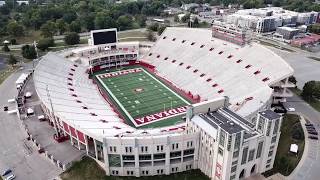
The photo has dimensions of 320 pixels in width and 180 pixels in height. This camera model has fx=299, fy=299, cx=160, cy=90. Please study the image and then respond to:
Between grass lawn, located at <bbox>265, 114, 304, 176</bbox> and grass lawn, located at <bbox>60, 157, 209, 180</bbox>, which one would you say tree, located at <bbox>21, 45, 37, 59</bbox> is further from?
grass lawn, located at <bbox>265, 114, 304, 176</bbox>

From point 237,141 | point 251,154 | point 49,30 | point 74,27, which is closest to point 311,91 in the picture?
point 251,154

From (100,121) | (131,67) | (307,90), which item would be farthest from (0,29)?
(307,90)

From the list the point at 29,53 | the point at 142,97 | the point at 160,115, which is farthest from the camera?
the point at 29,53

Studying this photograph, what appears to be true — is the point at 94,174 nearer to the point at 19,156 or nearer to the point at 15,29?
the point at 19,156

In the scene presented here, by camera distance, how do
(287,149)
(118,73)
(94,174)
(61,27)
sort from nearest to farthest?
1. (94,174)
2. (287,149)
3. (118,73)
4. (61,27)

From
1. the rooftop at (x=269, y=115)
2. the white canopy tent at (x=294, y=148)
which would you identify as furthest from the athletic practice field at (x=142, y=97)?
the white canopy tent at (x=294, y=148)

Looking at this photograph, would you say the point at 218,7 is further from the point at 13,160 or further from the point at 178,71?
the point at 13,160

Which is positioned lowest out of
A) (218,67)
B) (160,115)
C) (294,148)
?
(294,148)

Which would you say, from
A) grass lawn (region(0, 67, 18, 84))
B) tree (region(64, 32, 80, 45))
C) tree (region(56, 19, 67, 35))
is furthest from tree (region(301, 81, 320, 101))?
tree (region(56, 19, 67, 35))
